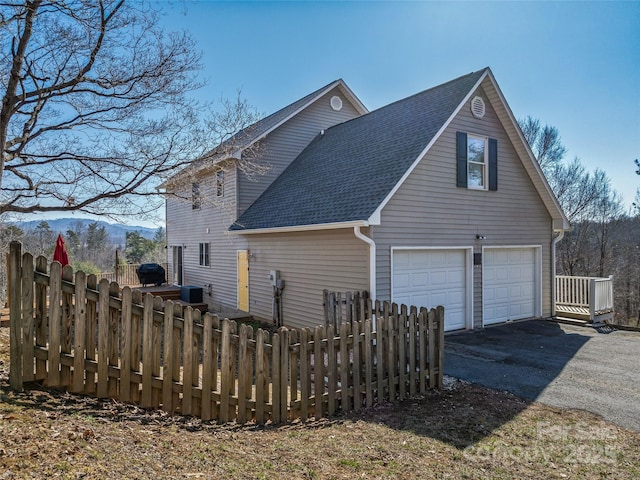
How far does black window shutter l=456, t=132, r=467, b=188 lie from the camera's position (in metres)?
10.6

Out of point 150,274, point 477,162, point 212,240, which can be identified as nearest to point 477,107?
point 477,162

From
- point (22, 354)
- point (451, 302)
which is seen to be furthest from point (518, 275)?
point (22, 354)

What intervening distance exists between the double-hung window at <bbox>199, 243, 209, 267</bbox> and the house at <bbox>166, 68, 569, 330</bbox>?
2516 mm

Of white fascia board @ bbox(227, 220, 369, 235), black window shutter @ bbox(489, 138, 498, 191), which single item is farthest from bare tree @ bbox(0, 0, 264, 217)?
black window shutter @ bbox(489, 138, 498, 191)

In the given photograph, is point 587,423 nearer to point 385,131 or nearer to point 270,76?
point 385,131

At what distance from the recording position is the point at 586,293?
13242 mm

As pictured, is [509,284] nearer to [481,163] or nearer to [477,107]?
[481,163]

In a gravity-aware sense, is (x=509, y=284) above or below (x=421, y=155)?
below

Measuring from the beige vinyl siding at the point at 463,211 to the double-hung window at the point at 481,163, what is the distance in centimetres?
18

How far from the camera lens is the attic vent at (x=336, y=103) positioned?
16.5 meters

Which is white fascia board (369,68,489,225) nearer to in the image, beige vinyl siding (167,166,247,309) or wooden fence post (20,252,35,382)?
beige vinyl siding (167,166,247,309)

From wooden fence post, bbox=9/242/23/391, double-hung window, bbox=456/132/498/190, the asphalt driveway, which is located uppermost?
double-hung window, bbox=456/132/498/190

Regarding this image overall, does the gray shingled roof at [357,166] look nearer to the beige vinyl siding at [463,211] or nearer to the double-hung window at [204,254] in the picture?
the beige vinyl siding at [463,211]

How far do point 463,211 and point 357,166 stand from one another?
3062 mm
